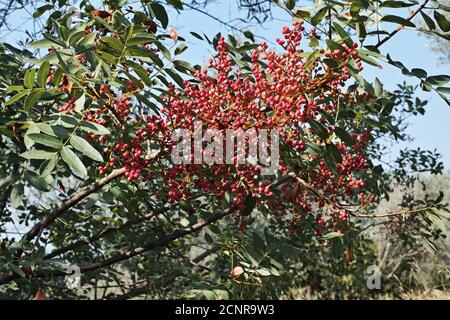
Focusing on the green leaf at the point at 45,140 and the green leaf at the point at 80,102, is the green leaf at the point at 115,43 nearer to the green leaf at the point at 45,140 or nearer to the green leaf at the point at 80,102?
the green leaf at the point at 80,102

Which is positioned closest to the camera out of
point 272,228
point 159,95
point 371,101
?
point 159,95

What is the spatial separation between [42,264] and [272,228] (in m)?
2.01

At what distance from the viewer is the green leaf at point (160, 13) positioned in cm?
218

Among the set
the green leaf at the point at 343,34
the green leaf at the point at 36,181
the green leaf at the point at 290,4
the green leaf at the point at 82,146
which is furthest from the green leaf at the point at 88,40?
the green leaf at the point at 343,34

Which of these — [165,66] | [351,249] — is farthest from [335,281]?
[165,66]

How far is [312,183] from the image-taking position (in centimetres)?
221

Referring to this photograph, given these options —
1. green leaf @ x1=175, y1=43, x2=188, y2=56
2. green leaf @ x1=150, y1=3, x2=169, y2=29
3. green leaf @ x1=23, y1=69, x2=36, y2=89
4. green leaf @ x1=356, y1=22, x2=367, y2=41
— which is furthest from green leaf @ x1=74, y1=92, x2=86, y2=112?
green leaf @ x1=356, y1=22, x2=367, y2=41

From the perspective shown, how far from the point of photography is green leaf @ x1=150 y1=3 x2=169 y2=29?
2.18 meters

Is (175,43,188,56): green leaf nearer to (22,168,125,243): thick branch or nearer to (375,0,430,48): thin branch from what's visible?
(22,168,125,243): thick branch

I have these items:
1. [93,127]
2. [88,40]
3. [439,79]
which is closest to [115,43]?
[88,40]

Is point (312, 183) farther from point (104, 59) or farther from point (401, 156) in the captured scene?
point (401, 156)

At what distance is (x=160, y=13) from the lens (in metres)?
2.20
